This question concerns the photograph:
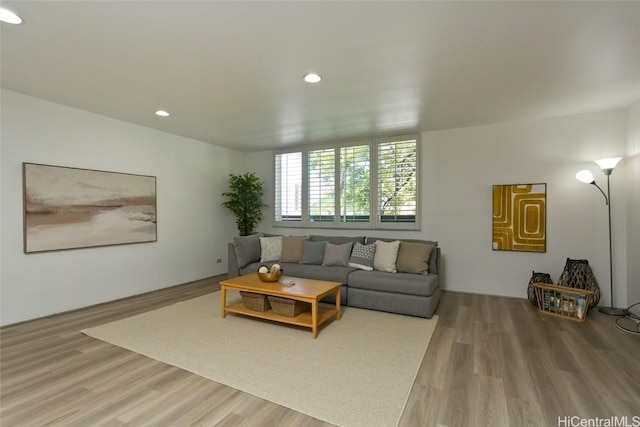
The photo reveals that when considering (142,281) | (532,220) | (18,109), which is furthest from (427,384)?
(18,109)

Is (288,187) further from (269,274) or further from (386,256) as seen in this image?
(269,274)

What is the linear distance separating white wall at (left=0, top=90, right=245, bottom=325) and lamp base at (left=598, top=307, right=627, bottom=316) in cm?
588

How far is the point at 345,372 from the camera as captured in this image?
2.43m

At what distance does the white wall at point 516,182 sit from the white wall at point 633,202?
4.0 inches

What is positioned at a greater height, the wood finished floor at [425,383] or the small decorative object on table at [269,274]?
the small decorative object on table at [269,274]

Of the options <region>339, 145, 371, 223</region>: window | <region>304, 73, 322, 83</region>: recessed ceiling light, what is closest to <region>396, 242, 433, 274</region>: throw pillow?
<region>339, 145, 371, 223</region>: window

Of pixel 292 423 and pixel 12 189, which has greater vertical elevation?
pixel 12 189

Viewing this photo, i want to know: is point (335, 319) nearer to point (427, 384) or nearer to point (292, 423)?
point (427, 384)

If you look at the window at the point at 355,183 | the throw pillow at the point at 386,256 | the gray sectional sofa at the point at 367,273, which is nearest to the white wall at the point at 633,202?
the gray sectional sofa at the point at 367,273

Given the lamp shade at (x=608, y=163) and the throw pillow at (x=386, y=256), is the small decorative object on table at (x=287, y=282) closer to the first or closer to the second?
the throw pillow at (x=386, y=256)

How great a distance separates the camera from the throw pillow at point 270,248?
5.05m

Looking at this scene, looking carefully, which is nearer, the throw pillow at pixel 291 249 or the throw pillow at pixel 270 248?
the throw pillow at pixel 291 249

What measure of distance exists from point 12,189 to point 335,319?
3818mm

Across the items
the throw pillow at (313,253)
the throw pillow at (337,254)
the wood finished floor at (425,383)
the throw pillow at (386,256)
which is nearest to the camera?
the wood finished floor at (425,383)
